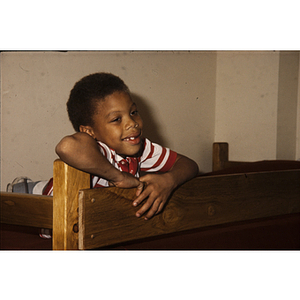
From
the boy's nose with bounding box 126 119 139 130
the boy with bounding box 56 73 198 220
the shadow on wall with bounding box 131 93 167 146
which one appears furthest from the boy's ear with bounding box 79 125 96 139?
the shadow on wall with bounding box 131 93 167 146

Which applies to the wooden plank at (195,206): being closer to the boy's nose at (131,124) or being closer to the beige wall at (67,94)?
the boy's nose at (131,124)

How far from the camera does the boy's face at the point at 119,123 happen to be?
0.76 meters

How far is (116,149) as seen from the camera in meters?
0.79

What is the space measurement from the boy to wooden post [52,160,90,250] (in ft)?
0.05

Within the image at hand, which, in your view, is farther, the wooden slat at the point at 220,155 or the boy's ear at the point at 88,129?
the wooden slat at the point at 220,155

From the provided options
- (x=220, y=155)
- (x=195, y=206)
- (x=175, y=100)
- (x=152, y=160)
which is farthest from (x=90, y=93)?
(x=220, y=155)

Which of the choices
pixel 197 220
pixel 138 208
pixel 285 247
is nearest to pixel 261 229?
pixel 285 247

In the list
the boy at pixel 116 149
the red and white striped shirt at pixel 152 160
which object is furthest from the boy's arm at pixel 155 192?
the red and white striped shirt at pixel 152 160

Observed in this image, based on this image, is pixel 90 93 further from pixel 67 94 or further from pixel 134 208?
pixel 67 94

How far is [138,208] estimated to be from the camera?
593 mm

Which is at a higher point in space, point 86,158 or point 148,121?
point 148,121

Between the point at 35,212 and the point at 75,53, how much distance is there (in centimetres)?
83

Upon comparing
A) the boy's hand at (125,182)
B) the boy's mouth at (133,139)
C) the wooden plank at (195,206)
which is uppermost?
the boy's mouth at (133,139)

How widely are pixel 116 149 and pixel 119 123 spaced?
0.21 ft
